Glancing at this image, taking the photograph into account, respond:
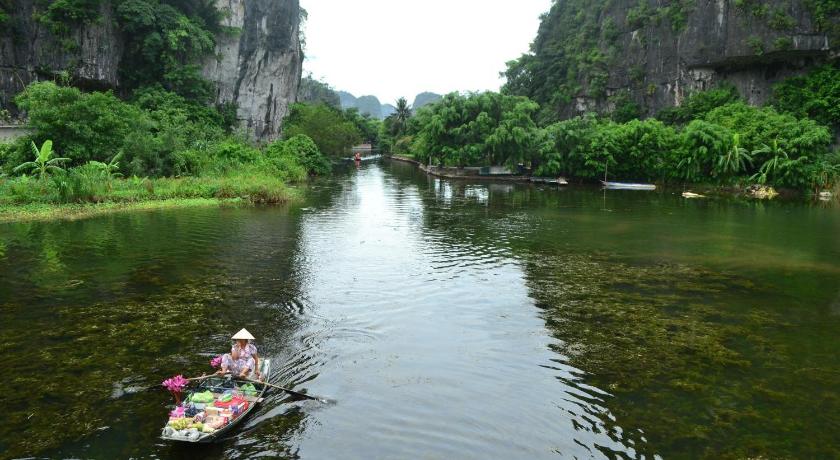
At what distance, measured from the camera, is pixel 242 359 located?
9289 millimetres

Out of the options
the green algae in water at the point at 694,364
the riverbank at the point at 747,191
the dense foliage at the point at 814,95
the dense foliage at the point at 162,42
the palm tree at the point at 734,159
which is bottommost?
the green algae in water at the point at 694,364

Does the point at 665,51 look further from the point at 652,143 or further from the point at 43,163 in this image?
the point at 43,163

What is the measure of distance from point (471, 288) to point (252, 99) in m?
54.8

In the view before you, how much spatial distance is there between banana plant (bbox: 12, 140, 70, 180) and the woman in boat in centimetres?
2435

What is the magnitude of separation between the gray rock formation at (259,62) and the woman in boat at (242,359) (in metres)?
54.4

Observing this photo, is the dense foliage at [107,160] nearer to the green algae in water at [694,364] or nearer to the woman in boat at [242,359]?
the green algae in water at [694,364]

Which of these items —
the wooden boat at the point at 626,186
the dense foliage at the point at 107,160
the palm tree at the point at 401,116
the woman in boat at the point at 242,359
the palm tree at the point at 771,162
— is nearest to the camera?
the woman in boat at the point at 242,359

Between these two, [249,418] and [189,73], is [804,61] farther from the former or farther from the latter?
[249,418]

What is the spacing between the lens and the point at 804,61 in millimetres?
51625

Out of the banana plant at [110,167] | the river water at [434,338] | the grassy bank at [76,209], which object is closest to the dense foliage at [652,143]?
the river water at [434,338]

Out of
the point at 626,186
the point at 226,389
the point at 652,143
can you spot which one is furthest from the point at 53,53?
the point at 652,143

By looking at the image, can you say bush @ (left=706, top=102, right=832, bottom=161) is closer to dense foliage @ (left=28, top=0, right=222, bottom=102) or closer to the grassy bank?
the grassy bank

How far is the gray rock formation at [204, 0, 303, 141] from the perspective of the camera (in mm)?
59559

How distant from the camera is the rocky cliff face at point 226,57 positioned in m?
39.7
